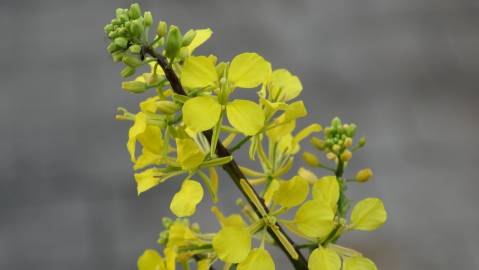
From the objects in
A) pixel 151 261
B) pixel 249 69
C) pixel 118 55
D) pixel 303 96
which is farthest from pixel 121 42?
pixel 303 96

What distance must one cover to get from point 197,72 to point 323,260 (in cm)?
20

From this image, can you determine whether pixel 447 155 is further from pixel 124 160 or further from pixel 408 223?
pixel 124 160

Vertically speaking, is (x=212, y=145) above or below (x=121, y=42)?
below

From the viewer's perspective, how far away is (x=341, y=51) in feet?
7.84

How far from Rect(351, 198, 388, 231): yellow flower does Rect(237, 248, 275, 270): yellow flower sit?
4.2 inches

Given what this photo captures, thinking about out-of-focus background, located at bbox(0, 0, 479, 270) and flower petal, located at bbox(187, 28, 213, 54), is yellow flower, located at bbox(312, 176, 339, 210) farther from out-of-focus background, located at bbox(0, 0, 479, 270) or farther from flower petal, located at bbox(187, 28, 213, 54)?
out-of-focus background, located at bbox(0, 0, 479, 270)

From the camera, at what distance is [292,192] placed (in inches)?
24.2

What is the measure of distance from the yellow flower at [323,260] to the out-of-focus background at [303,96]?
1.52 metres

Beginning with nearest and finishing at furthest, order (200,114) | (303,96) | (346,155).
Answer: (200,114)
(346,155)
(303,96)

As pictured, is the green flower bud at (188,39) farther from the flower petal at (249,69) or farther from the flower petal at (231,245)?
the flower petal at (231,245)

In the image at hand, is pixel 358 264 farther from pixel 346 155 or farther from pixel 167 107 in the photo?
pixel 167 107

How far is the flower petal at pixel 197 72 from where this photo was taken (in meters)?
0.57

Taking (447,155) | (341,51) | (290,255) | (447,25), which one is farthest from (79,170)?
(290,255)

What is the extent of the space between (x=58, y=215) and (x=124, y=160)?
0.93 feet
